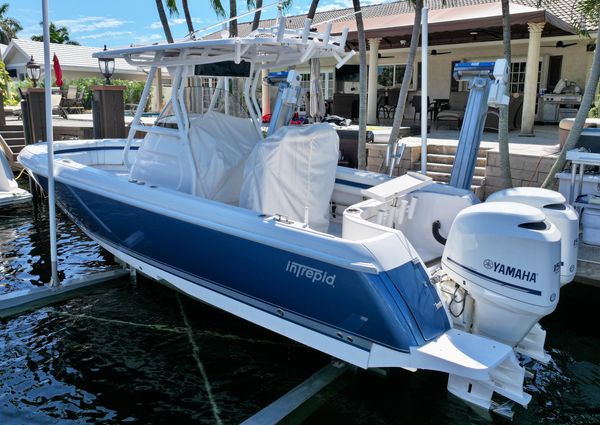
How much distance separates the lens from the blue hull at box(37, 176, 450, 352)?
2871 mm

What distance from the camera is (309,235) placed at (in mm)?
3141

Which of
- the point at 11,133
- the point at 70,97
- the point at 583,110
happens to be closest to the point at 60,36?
the point at 70,97

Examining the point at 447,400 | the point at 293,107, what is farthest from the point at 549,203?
the point at 293,107

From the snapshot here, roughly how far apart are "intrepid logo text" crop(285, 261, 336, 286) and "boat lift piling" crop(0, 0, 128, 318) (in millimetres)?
2504

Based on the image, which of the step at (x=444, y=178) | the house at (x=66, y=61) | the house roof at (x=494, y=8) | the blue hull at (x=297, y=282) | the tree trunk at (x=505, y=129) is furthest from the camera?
the house at (x=66, y=61)

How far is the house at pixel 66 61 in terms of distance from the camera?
2598 cm

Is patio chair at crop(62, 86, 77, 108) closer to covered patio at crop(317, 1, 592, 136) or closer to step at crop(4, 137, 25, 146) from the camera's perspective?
step at crop(4, 137, 25, 146)

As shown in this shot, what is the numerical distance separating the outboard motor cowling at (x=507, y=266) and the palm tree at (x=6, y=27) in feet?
167

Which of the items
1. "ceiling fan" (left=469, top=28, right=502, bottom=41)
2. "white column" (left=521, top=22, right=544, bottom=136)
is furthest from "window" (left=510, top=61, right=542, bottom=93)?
"white column" (left=521, top=22, right=544, bottom=136)

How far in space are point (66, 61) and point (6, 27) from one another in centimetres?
2583

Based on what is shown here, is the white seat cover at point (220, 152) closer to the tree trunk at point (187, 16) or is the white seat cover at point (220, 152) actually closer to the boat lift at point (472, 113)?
the boat lift at point (472, 113)

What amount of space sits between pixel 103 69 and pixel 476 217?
25.4 ft

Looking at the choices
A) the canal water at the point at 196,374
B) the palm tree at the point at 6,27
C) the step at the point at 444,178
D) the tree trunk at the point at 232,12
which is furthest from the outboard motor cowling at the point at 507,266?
the palm tree at the point at 6,27

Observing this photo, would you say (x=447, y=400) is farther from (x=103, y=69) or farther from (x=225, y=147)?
(x=103, y=69)
